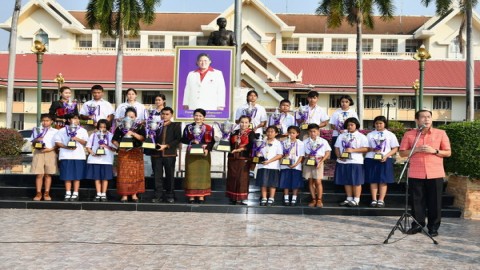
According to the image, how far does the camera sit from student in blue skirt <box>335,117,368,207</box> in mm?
9062

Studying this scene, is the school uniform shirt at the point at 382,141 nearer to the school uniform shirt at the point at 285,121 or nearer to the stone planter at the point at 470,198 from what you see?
the stone planter at the point at 470,198

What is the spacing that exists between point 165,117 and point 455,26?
41.1 meters

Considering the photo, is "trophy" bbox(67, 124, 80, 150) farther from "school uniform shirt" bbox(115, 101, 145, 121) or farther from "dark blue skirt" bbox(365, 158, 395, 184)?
"dark blue skirt" bbox(365, 158, 395, 184)

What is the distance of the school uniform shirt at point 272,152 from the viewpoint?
29.8 feet

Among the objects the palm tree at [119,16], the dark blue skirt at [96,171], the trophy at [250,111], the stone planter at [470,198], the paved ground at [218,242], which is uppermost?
the palm tree at [119,16]

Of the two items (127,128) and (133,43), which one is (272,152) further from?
(133,43)

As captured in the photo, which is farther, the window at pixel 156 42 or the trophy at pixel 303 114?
the window at pixel 156 42

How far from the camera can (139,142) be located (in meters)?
9.20

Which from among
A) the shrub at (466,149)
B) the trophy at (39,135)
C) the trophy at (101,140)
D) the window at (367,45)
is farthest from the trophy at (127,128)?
the window at (367,45)

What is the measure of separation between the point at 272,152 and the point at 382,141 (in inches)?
69.0

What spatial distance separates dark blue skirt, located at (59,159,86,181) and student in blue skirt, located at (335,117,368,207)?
4162mm

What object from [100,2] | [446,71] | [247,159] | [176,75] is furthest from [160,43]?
[247,159]

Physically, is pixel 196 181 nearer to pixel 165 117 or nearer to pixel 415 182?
pixel 165 117

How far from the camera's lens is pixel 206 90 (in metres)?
11.4
